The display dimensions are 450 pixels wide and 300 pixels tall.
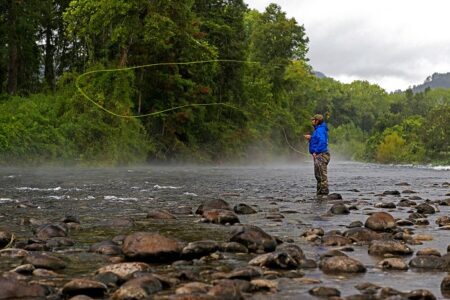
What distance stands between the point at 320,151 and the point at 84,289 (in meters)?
9.89

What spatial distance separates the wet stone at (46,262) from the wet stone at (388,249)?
118 inches

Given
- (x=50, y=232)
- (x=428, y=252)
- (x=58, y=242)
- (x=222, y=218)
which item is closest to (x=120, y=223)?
(x=50, y=232)

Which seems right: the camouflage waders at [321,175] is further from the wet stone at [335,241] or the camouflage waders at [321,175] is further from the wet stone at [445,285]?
the wet stone at [445,285]

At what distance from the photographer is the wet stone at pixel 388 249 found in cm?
563

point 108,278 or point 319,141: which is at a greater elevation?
point 319,141

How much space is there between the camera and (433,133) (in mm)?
62656

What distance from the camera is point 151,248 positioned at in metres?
5.20

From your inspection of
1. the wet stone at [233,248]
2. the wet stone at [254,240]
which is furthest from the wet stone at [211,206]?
the wet stone at [233,248]

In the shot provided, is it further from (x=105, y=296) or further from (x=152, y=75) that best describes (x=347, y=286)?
(x=152, y=75)

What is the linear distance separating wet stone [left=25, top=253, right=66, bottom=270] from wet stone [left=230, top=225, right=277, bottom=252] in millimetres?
1841

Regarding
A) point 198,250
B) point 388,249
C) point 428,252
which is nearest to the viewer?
point 198,250

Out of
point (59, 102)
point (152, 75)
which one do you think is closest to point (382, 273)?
point (59, 102)

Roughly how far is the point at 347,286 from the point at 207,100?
33.6m

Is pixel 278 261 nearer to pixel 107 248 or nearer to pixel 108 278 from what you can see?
pixel 108 278
